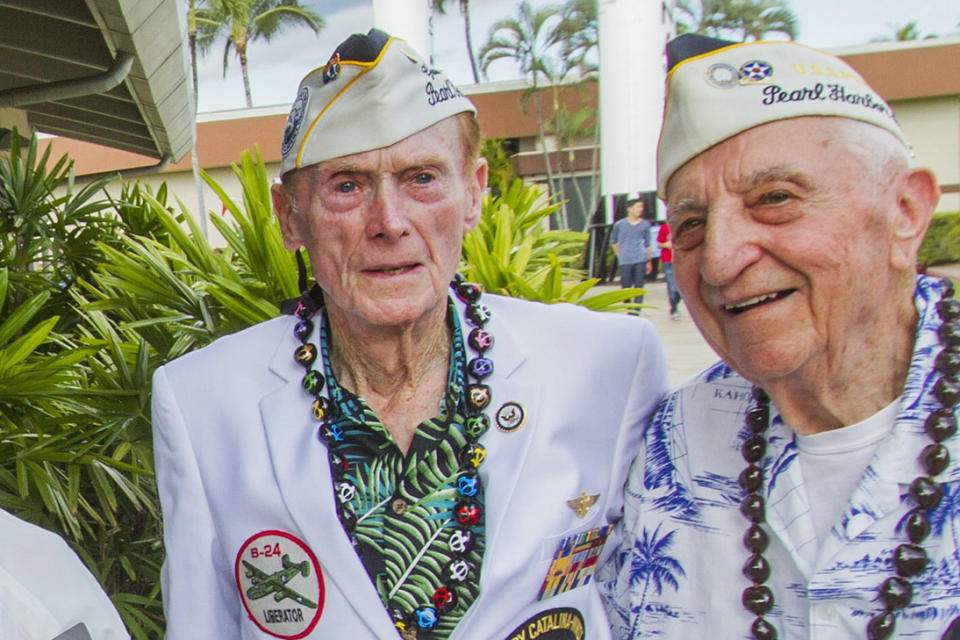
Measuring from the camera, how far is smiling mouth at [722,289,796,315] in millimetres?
1273

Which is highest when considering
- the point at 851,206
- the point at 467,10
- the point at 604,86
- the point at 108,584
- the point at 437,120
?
the point at 467,10

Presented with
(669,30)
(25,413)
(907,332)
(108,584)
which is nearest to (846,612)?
(907,332)

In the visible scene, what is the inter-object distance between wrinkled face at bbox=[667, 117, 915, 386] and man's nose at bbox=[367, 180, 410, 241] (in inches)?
23.1

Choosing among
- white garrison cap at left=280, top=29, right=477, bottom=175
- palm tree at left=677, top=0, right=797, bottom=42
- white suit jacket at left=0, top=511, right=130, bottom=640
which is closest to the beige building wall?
palm tree at left=677, top=0, right=797, bottom=42

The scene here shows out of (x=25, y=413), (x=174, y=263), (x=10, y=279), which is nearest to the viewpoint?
(x=25, y=413)

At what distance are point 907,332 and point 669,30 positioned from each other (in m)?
14.6

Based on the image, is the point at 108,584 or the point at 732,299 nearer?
the point at 732,299

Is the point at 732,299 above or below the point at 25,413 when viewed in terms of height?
above

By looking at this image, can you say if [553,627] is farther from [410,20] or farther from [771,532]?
[410,20]

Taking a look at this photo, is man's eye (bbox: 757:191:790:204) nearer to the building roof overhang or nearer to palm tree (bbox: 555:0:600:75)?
the building roof overhang

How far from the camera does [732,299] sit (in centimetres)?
131

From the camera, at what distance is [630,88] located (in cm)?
1491

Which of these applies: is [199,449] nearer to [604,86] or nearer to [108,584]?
[108,584]

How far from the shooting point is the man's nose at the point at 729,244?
1.28 meters
